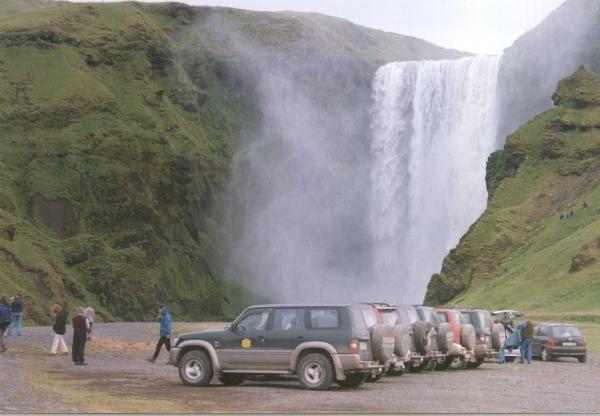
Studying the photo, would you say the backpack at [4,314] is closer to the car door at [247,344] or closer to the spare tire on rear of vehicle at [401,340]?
the car door at [247,344]

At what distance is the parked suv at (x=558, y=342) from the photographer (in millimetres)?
36062

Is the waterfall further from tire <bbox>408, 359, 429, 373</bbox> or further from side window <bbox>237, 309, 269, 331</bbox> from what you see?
side window <bbox>237, 309, 269, 331</bbox>

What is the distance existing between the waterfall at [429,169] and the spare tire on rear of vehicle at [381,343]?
75412 mm

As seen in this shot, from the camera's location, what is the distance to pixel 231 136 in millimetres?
122438

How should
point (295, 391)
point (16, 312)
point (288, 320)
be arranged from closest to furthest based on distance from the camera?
point (295, 391) < point (288, 320) < point (16, 312)

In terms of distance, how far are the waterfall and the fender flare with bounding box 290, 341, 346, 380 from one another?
76655 mm

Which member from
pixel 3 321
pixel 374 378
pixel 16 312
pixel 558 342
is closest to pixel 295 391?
pixel 374 378

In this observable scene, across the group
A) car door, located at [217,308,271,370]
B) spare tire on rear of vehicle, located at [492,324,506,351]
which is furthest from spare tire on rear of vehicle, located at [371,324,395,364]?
spare tire on rear of vehicle, located at [492,324,506,351]

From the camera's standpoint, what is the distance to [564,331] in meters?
36.9

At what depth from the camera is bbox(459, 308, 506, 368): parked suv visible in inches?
1255

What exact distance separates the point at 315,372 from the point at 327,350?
715 millimetres

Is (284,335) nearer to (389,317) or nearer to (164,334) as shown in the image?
(389,317)

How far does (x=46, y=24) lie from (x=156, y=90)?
48.1ft

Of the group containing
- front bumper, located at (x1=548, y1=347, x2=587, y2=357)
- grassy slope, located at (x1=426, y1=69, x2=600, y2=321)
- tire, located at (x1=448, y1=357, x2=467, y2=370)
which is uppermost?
grassy slope, located at (x1=426, y1=69, x2=600, y2=321)
